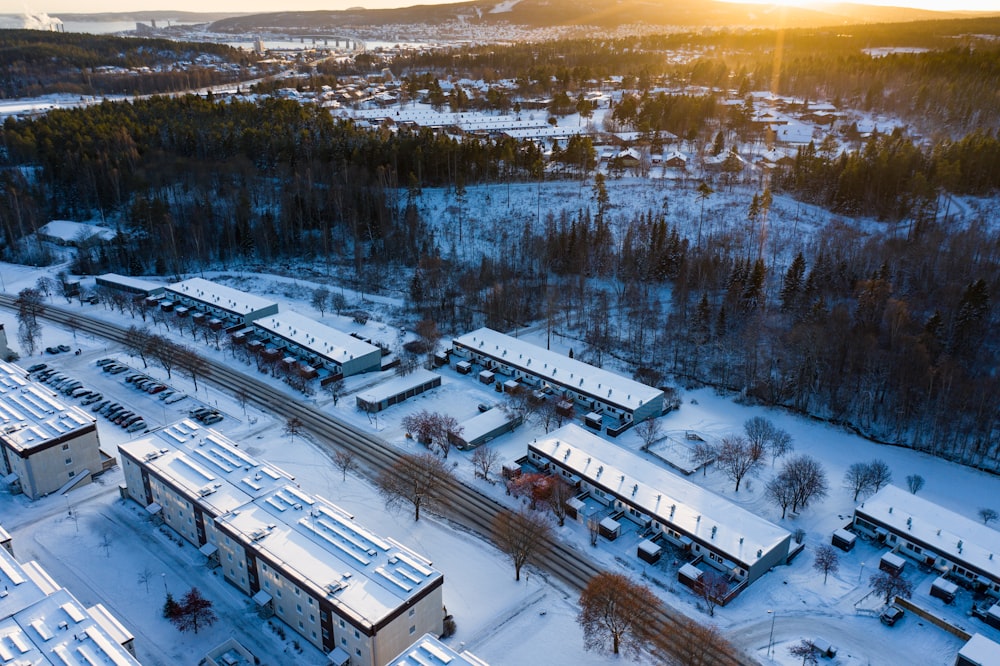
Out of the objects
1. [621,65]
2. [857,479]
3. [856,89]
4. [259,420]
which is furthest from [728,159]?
[621,65]

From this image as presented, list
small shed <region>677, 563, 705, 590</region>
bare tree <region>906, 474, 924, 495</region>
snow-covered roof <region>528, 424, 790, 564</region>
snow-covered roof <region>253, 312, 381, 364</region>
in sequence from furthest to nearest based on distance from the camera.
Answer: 1. snow-covered roof <region>253, 312, 381, 364</region>
2. bare tree <region>906, 474, 924, 495</region>
3. snow-covered roof <region>528, 424, 790, 564</region>
4. small shed <region>677, 563, 705, 590</region>

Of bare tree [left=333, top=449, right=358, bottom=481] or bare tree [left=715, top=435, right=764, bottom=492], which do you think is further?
bare tree [left=333, top=449, right=358, bottom=481]

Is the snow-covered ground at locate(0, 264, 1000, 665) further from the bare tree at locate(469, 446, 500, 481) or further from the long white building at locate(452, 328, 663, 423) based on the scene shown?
the long white building at locate(452, 328, 663, 423)

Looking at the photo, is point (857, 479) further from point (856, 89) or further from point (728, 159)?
point (856, 89)

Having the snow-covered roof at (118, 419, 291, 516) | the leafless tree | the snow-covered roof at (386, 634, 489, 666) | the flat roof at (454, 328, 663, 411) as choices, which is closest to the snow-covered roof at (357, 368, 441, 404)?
the flat roof at (454, 328, 663, 411)

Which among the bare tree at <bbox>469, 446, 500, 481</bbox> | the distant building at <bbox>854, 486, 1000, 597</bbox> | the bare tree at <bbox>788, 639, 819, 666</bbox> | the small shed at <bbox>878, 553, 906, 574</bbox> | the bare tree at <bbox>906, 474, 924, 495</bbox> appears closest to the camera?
the bare tree at <bbox>788, 639, 819, 666</bbox>

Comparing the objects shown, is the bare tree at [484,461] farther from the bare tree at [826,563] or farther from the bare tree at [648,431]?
the bare tree at [826,563]

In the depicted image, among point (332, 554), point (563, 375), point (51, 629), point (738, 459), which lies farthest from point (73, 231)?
point (738, 459)

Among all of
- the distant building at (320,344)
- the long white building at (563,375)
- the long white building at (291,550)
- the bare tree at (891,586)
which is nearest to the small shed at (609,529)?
the long white building at (291,550)
